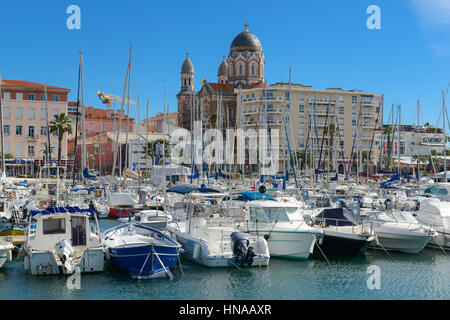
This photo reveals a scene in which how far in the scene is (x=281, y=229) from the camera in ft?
83.6

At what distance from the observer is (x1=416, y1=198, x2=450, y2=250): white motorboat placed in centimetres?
2962

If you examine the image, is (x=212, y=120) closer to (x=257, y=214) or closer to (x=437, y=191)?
(x=437, y=191)

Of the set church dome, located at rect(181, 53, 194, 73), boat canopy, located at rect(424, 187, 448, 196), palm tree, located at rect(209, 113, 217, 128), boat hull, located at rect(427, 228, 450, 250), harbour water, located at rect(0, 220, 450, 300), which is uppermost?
church dome, located at rect(181, 53, 194, 73)

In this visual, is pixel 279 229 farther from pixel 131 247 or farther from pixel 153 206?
pixel 153 206

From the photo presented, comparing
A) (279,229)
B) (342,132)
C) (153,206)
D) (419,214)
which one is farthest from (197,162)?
(342,132)

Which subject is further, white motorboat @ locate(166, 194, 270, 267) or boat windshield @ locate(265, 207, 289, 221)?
boat windshield @ locate(265, 207, 289, 221)

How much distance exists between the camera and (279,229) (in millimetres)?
25469

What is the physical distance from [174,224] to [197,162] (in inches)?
1464

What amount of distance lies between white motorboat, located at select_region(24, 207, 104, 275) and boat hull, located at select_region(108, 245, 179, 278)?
3.63 feet

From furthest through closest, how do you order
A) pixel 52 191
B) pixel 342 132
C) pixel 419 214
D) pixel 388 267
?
pixel 342 132
pixel 52 191
pixel 419 214
pixel 388 267

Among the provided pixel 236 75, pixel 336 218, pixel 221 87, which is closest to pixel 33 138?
pixel 221 87

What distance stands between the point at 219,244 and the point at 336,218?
25.1ft

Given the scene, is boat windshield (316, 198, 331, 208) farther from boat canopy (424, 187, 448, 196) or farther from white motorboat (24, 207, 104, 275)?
white motorboat (24, 207, 104, 275)

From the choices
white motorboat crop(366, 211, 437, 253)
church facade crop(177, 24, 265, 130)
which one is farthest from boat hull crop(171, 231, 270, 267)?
church facade crop(177, 24, 265, 130)
